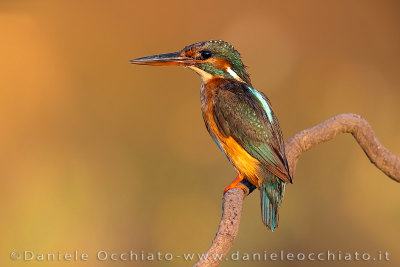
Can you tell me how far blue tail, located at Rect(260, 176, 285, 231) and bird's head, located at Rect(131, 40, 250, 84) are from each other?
36 cm

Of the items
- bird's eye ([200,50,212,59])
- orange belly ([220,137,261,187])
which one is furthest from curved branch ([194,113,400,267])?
bird's eye ([200,50,212,59])

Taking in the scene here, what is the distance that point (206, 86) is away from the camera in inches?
84.6

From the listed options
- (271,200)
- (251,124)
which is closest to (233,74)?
(251,124)

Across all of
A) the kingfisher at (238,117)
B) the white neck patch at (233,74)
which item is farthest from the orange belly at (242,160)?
the white neck patch at (233,74)

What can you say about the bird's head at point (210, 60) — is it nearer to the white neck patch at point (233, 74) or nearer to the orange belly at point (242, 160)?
the white neck patch at point (233, 74)

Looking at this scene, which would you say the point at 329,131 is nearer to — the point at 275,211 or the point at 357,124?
the point at 357,124

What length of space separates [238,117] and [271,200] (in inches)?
11.3

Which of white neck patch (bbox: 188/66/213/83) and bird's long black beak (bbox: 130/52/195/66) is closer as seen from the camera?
bird's long black beak (bbox: 130/52/195/66)

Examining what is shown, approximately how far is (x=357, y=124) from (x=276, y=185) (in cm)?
34

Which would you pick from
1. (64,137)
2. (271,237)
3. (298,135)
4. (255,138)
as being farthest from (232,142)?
(64,137)

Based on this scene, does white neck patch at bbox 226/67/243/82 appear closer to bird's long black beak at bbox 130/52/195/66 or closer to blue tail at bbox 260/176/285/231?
bird's long black beak at bbox 130/52/195/66

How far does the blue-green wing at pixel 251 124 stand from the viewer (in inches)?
77.6

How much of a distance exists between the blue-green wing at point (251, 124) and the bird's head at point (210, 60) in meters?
0.07

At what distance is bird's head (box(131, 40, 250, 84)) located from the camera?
2.05m
